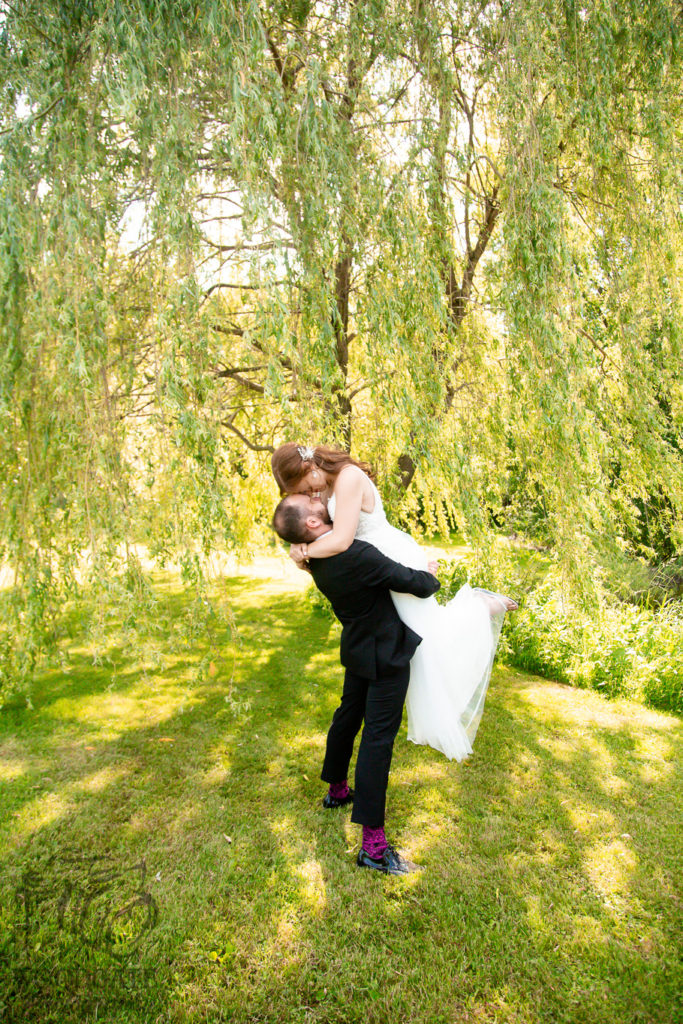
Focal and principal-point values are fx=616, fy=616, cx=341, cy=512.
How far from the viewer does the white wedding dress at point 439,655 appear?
2.72 meters

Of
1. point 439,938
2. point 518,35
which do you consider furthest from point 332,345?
point 439,938

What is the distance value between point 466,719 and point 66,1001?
1822 mm

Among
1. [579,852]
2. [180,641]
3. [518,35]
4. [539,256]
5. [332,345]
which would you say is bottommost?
[579,852]

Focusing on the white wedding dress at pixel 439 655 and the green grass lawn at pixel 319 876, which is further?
the white wedding dress at pixel 439 655

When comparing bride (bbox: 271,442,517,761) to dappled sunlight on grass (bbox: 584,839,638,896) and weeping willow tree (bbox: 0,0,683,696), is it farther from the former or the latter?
dappled sunlight on grass (bbox: 584,839,638,896)

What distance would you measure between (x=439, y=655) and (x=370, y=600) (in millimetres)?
401

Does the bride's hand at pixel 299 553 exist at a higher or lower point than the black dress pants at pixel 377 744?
higher

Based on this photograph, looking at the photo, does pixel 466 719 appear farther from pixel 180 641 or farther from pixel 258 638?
pixel 258 638

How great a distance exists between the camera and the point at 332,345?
3279mm

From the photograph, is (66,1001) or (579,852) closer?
(66,1001)

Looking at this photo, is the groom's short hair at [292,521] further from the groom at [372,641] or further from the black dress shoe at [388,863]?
the black dress shoe at [388,863]

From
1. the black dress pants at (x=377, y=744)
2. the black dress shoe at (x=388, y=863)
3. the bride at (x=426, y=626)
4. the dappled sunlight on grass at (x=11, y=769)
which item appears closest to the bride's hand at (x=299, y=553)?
the bride at (x=426, y=626)

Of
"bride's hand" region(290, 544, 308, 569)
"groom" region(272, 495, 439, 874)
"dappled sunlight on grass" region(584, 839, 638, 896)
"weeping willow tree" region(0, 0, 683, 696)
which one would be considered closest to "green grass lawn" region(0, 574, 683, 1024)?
"dappled sunlight on grass" region(584, 839, 638, 896)

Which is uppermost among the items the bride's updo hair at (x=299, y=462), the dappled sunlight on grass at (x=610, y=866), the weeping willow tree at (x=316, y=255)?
the weeping willow tree at (x=316, y=255)
